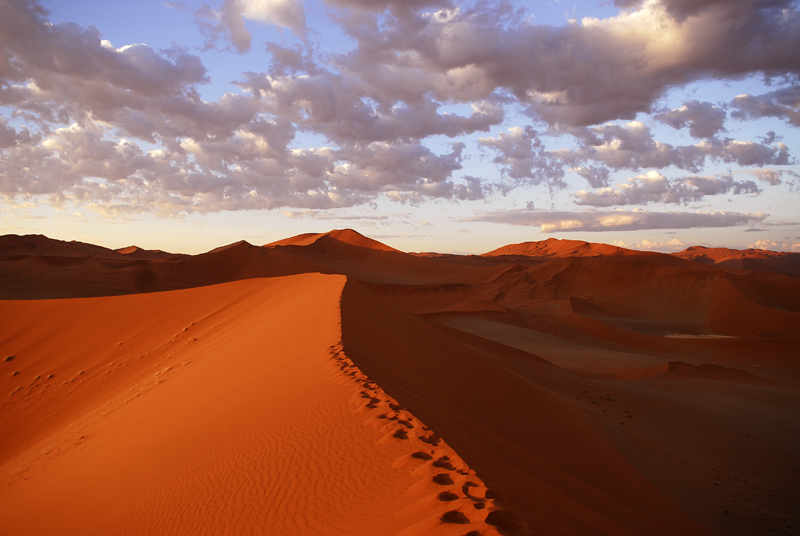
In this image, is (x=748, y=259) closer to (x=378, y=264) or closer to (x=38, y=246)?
(x=378, y=264)

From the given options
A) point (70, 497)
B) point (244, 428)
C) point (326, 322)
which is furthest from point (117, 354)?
point (244, 428)

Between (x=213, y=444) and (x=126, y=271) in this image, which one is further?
(x=126, y=271)

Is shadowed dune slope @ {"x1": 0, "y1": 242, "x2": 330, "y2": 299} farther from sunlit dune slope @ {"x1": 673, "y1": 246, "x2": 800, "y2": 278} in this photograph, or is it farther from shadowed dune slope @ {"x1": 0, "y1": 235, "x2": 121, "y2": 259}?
sunlit dune slope @ {"x1": 673, "y1": 246, "x2": 800, "y2": 278}

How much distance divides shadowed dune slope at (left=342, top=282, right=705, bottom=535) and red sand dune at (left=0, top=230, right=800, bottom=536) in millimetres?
39

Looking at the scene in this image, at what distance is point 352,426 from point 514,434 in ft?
8.65

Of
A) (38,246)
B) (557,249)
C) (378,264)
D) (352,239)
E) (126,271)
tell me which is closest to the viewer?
(126,271)

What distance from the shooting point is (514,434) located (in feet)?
18.8

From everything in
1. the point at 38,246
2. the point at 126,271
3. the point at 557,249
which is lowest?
the point at 126,271

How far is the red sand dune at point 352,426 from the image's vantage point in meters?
3.23

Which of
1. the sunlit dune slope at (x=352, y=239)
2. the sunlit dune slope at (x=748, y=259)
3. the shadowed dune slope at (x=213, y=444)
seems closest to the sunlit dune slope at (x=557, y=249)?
the sunlit dune slope at (x=748, y=259)

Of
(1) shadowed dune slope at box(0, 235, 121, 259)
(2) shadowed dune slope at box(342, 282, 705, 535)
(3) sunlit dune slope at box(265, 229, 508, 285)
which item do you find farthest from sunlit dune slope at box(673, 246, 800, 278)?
(1) shadowed dune slope at box(0, 235, 121, 259)

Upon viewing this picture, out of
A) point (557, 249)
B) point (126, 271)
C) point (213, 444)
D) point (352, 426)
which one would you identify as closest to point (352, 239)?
point (126, 271)

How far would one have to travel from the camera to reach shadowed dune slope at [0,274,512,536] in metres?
3.08

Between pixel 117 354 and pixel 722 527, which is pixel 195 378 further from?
pixel 722 527
